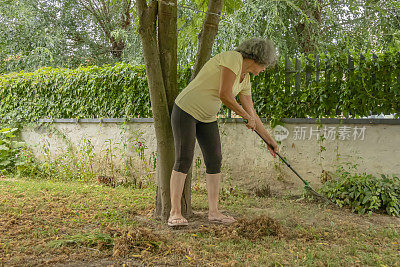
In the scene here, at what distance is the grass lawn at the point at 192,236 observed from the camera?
2.33 meters

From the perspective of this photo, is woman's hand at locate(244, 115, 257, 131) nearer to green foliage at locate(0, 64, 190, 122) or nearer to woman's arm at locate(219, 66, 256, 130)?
woman's arm at locate(219, 66, 256, 130)

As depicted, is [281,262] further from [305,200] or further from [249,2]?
[249,2]

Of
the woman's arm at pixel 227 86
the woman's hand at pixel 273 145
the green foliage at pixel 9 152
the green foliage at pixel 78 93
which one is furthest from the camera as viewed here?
the green foliage at pixel 9 152

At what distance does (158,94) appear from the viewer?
10.6 feet

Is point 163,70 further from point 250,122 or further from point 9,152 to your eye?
point 9,152

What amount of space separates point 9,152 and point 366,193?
6401mm

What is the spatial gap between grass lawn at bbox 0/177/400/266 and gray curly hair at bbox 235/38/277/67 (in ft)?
4.66

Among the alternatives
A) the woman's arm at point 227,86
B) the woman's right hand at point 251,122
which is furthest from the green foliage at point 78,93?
the woman's arm at point 227,86

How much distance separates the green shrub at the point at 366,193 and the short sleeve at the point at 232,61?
6.73 ft

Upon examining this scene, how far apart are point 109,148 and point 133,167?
0.59 metres

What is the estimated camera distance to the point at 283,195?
4.45m

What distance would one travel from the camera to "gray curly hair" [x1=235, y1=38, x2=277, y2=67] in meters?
2.92

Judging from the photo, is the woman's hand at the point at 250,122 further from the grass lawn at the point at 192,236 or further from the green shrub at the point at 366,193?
the green shrub at the point at 366,193

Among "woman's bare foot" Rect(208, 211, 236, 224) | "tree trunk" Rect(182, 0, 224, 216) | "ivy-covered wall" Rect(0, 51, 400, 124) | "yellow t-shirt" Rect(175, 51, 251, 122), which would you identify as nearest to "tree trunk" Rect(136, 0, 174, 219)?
"tree trunk" Rect(182, 0, 224, 216)
